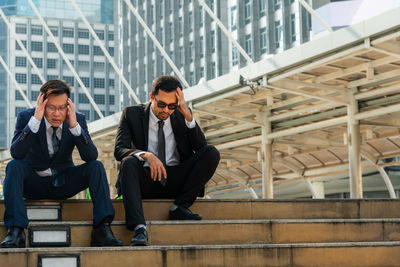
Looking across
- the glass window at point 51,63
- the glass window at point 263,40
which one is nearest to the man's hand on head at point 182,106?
the glass window at point 263,40

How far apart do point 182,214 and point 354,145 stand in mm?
10029

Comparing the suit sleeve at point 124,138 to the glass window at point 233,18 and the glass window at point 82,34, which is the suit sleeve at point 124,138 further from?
the glass window at point 82,34

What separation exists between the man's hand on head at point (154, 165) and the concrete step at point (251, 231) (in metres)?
0.34

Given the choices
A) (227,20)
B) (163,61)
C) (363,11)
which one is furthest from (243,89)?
(163,61)

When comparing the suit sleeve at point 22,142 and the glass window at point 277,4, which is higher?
the glass window at point 277,4

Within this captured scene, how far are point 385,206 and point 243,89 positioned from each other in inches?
319

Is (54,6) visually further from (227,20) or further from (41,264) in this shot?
(41,264)

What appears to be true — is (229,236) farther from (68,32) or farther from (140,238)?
(68,32)

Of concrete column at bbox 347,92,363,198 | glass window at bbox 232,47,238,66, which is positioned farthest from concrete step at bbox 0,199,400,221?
Result: glass window at bbox 232,47,238,66

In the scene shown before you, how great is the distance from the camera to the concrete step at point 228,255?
444 centimetres

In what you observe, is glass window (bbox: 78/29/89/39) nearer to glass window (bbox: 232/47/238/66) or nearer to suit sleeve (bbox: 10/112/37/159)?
glass window (bbox: 232/47/238/66)

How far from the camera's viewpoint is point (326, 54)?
39.6 ft

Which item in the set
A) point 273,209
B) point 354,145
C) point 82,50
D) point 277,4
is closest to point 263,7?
point 277,4

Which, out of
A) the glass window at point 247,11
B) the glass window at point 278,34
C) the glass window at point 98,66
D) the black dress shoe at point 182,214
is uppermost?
the glass window at point 98,66
